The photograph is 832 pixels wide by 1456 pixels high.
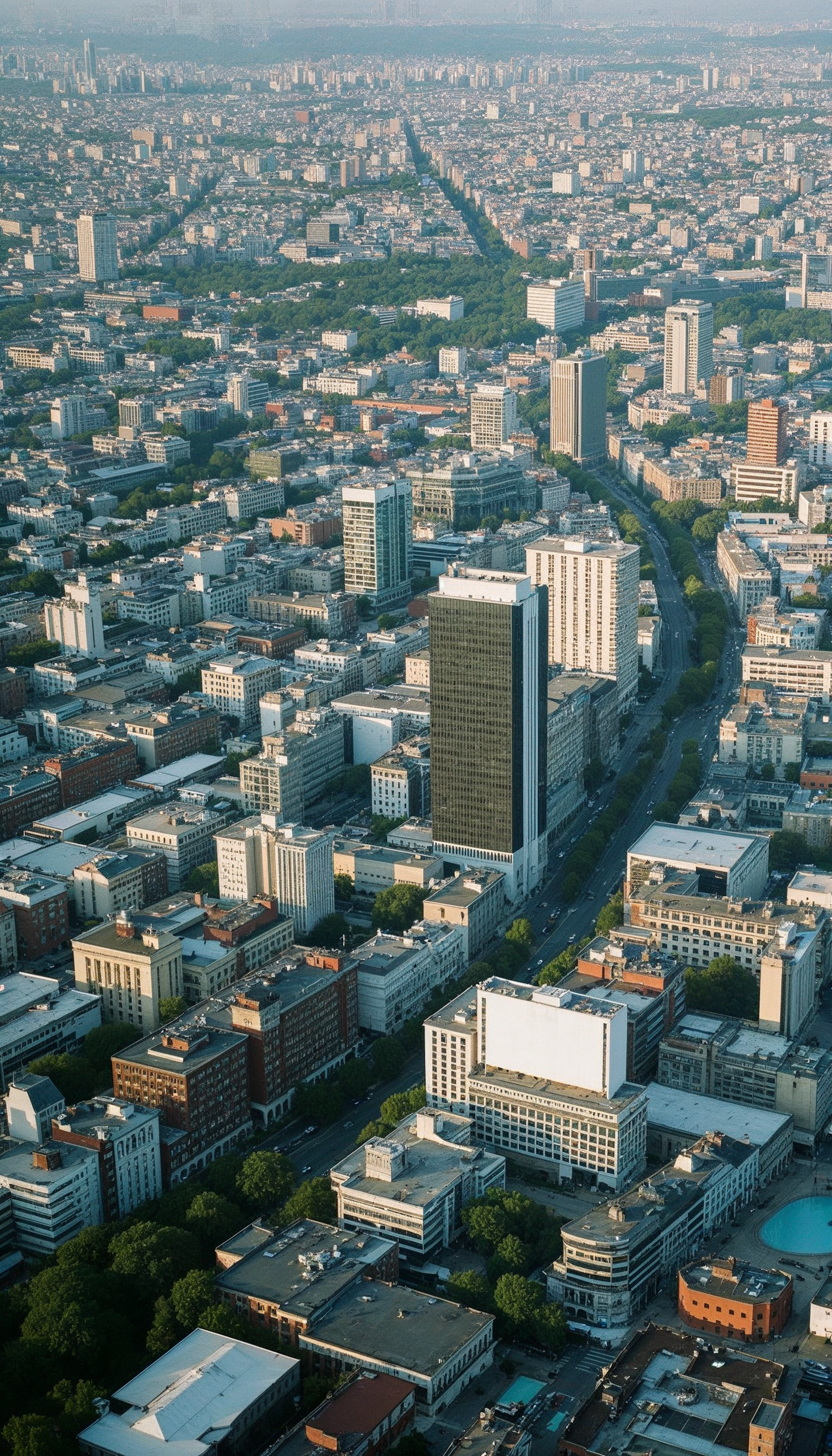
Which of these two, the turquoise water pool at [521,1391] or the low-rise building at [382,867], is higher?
the low-rise building at [382,867]

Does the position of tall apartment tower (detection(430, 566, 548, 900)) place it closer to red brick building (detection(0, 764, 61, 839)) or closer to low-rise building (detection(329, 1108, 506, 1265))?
red brick building (detection(0, 764, 61, 839))

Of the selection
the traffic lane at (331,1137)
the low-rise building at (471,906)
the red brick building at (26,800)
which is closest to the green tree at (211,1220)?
the traffic lane at (331,1137)

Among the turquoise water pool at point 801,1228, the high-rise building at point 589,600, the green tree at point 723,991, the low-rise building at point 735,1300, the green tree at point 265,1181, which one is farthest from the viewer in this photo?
the high-rise building at point 589,600

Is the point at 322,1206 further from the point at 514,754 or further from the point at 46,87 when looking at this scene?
the point at 46,87

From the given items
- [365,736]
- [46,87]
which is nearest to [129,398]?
[365,736]

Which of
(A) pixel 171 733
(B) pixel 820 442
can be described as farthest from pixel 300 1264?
(B) pixel 820 442

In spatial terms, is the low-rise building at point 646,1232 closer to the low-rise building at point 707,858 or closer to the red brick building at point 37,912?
the low-rise building at point 707,858
